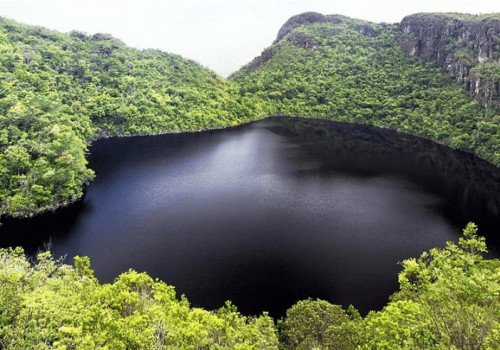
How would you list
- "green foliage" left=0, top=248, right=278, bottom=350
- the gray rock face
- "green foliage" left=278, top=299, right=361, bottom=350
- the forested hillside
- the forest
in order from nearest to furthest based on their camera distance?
"green foliage" left=0, top=248, right=278, bottom=350 → the forest → "green foliage" left=278, top=299, right=361, bottom=350 → the forested hillside → the gray rock face

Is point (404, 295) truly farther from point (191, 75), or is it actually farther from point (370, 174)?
point (191, 75)

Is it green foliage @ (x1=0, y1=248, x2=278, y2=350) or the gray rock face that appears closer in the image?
green foliage @ (x1=0, y1=248, x2=278, y2=350)

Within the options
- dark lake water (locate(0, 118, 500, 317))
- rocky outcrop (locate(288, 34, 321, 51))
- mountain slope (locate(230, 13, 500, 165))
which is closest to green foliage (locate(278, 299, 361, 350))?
dark lake water (locate(0, 118, 500, 317))

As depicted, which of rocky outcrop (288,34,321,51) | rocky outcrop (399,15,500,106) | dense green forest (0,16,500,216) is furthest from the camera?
rocky outcrop (288,34,321,51)

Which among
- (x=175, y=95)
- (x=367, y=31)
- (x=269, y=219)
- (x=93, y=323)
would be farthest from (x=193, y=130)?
(x=367, y=31)

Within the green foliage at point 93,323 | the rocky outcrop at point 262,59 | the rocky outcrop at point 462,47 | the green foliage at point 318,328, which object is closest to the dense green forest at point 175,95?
the rocky outcrop at point 262,59

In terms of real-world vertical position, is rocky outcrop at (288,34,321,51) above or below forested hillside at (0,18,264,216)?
above

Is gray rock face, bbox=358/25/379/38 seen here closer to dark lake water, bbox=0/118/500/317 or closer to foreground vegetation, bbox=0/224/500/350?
dark lake water, bbox=0/118/500/317

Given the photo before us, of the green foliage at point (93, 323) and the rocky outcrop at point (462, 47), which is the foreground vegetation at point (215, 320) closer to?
the green foliage at point (93, 323)
